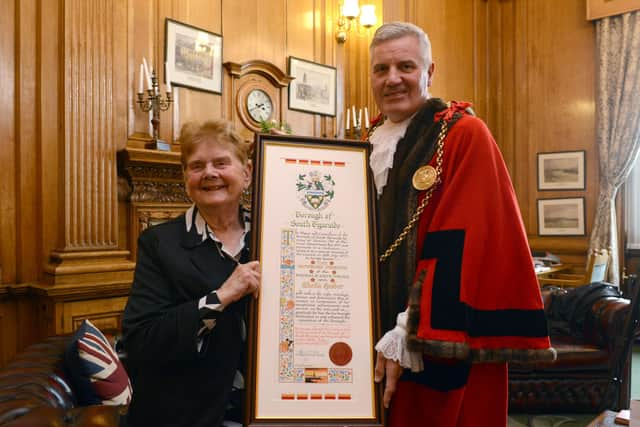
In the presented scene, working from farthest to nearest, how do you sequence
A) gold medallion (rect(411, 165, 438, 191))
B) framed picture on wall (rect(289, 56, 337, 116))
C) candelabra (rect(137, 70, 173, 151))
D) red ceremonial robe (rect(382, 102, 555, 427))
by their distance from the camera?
framed picture on wall (rect(289, 56, 337, 116))
candelabra (rect(137, 70, 173, 151))
gold medallion (rect(411, 165, 438, 191))
red ceremonial robe (rect(382, 102, 555, 427))

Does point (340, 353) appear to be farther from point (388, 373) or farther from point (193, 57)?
point (193, 57)

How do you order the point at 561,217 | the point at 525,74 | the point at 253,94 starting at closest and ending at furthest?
the point at 253,94 < the point at 561,217 < the point at 525,74

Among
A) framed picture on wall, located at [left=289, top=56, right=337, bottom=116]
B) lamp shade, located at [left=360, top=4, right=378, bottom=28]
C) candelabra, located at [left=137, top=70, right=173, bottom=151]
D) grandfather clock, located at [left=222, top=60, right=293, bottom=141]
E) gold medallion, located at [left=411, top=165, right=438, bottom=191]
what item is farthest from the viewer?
lamp shade, located at [left=360, top=4, right=378, bottom=28]

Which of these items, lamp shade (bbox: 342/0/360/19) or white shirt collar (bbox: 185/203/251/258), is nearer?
white shirt collar (bbox: 185/203/251/258)

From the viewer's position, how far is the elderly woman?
4.07 ft

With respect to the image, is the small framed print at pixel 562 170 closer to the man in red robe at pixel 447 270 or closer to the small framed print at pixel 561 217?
the small framed print at pixel 561 217

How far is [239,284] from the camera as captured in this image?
124 centimetres

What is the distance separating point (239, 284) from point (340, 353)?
319 mm

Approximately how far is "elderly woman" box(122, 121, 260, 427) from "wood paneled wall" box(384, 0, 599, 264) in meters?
5.03

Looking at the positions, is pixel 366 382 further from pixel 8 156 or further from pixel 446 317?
pixel 8 156

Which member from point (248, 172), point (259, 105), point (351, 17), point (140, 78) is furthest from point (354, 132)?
point (248, 172)

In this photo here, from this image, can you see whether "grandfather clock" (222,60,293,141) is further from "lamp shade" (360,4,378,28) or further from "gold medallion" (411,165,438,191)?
"gold medallion" (411,165,438,191)

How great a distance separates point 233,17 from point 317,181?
358 centimetres

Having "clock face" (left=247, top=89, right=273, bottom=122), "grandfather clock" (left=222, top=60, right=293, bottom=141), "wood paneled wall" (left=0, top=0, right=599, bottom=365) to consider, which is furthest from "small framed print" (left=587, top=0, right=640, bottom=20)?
"clock face" (left=247, top=89, right=273, bottom=122)
